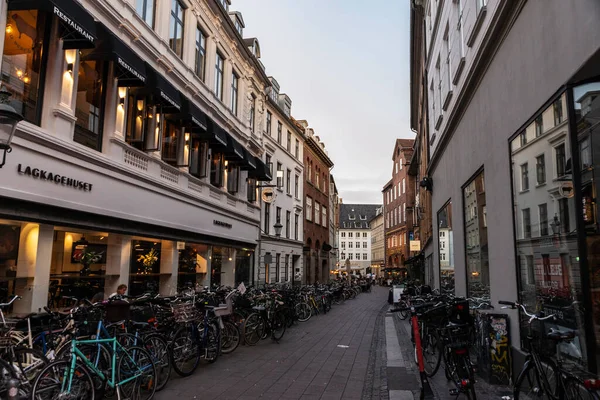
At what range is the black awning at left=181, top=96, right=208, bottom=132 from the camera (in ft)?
47.2

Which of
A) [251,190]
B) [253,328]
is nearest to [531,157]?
[253,328]

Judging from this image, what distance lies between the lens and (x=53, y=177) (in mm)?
9125

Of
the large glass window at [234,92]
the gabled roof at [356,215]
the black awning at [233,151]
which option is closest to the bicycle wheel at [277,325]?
the black awning at [233,151]

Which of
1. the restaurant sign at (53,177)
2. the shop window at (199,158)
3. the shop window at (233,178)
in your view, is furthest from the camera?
the shop window at (233,178)

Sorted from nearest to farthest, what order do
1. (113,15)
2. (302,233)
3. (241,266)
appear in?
1. (113,15)
2. (241,266)
3. (302,233)

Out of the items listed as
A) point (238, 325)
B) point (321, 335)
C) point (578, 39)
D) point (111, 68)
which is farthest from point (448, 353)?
point (111, 68)

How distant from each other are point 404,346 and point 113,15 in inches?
430

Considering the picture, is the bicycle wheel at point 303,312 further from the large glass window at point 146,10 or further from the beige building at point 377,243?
the beige building at point 377,243

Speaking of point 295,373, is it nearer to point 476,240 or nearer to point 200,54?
point 476,240

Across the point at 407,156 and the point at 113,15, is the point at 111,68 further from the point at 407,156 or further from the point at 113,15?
the point at 407,156

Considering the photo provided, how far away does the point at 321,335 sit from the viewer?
41.2 feet

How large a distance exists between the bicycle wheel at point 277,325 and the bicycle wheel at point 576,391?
25.1 ft

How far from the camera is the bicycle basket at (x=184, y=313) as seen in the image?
7.50m

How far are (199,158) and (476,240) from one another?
1123 cm
